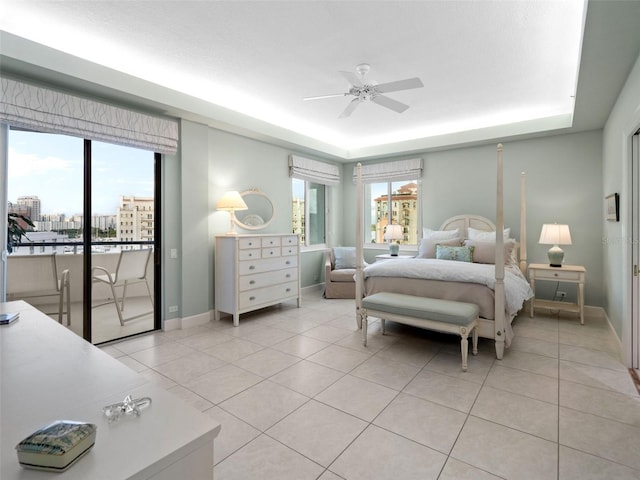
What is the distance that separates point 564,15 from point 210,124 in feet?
11.8

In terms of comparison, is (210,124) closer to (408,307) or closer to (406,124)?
(406,124)

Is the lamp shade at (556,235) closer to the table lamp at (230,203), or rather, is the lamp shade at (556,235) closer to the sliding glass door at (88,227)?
the table lamp at (230,203)

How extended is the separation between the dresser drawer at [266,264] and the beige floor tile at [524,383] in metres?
2.81

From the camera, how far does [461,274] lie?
10.7 feet

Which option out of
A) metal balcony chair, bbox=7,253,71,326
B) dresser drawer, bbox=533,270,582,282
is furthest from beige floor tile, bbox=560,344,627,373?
metal balcony chair, bbox=7,253,71,326

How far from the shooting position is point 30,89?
8.94 feet

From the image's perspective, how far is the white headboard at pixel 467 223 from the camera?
16.4ft

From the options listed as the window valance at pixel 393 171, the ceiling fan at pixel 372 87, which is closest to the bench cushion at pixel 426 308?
the ceiling fan at pixel 372 87

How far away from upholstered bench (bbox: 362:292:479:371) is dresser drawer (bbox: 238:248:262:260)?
1.61 meters

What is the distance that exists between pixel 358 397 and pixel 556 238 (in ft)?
11.4

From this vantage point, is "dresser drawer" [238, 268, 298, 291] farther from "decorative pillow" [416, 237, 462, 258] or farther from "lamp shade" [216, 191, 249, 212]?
"decorative pillow" [416, 237, 462, 258]

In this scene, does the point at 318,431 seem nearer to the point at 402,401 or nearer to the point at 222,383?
the point at 402,401

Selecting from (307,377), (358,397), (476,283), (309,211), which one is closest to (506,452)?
(358,397)

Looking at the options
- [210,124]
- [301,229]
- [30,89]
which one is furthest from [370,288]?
[30,89]
